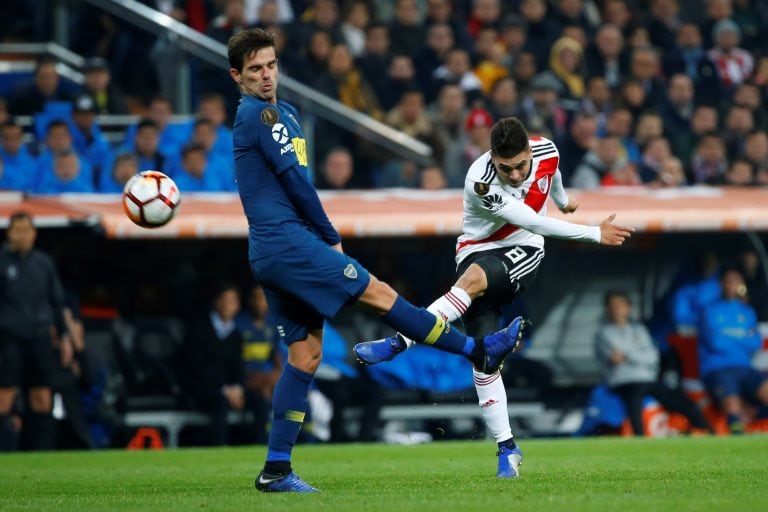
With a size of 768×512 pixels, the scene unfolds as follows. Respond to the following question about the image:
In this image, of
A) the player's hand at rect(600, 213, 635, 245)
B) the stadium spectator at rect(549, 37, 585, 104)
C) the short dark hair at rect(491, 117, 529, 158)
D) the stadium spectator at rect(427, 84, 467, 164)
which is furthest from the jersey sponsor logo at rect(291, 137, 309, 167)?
the stadium spectator at rect(549, 37, 585, 104)

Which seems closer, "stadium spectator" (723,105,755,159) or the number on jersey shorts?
the number on jersey shorts

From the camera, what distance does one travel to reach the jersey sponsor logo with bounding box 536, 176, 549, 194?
8414 millimetres

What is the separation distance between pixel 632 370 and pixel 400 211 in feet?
9.00

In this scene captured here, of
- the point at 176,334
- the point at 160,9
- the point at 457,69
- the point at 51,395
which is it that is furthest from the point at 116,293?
the point at 457,69

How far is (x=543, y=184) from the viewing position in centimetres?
844

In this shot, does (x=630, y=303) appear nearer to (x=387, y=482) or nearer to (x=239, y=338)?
(x=239, y=338)

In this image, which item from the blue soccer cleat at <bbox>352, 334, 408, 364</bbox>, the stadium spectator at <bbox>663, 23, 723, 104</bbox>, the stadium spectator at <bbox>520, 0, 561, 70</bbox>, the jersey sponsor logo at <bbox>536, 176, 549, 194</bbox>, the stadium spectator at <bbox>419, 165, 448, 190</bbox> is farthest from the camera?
the stadium spectator at <bbox>663, 23, 723, 104</bbox>

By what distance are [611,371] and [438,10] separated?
201 inches

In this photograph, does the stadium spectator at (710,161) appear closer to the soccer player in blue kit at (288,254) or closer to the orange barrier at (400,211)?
the orange barrier at (400,211)

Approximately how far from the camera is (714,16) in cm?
1905

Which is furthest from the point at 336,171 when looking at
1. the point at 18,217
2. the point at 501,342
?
the point at 501,342

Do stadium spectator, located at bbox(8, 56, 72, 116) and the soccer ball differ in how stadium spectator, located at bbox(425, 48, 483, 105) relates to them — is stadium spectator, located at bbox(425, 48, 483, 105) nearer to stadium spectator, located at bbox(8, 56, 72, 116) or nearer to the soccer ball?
stadium spectator, located at bbox(8, 56, 72, 116)

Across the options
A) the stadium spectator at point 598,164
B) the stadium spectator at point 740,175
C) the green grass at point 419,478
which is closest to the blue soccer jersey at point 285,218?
Answer: the green grass at point 419,478

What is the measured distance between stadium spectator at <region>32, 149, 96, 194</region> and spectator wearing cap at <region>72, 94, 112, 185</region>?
0.83 feet
